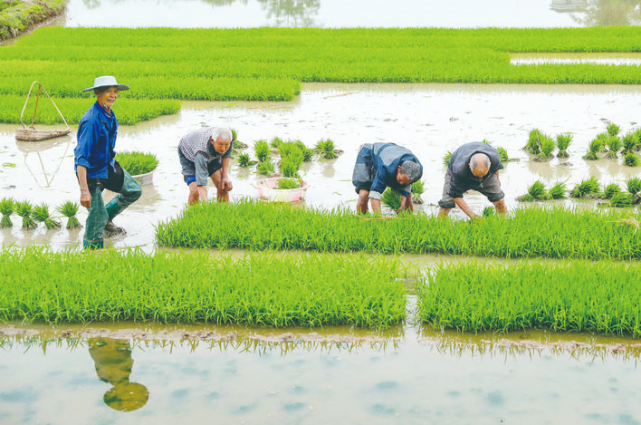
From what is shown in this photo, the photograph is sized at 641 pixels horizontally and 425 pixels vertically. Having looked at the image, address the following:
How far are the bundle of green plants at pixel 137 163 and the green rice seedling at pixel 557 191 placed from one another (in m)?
3.69

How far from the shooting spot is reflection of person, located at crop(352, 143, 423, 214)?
4445 millimetres

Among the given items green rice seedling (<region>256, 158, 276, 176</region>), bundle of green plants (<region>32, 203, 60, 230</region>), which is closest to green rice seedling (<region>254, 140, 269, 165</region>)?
green rice seedling (<region>256, 158, 276, 176</region>)

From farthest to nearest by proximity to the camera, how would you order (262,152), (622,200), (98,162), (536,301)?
1. (262,152)
2. (622,200)
3. (98,162)
4. (536,301)

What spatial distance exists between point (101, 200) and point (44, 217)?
896 millimetres

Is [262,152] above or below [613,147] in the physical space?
below

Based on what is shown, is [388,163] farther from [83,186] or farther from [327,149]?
[327,149]

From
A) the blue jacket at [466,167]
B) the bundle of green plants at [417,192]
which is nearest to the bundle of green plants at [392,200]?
the bundle of green plants at [417,192]

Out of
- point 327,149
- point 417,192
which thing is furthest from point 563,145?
point 327,149

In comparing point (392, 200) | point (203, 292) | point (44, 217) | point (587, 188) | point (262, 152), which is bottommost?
point (203, 292)

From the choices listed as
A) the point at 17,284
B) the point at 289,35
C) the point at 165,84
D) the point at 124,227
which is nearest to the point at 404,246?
the point at 124,227

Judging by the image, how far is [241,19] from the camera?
69.5 ft

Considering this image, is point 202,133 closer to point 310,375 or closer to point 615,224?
point 310,375

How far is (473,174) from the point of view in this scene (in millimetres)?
4543

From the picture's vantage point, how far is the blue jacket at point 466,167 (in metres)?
4.50
